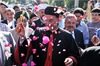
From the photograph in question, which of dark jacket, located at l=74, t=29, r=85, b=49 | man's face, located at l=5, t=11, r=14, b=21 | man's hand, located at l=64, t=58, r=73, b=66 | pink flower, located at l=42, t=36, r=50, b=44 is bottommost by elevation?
dark jacket, located at l=74, t=29, r=85, b=49

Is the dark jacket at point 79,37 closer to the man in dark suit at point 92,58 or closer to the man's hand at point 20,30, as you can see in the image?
the man's hand at point 20,30

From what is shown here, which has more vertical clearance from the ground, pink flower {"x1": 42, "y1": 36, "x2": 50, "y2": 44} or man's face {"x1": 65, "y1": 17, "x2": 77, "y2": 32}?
pink flower {"x1": 42, "y1": 36, "x2": 50, "y2": 44}

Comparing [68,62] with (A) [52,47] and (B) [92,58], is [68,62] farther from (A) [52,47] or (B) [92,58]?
(B) [92,58]

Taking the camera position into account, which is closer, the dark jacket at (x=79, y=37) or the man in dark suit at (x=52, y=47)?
the man in dark suit at (x=52, y=47)

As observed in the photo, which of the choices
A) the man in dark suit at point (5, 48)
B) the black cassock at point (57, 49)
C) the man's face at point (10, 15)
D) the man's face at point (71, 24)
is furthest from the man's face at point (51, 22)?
the man's face at point (10, 15)

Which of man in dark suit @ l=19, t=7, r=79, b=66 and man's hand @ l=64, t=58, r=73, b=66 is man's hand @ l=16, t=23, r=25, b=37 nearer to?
man in dark suit @ l=19, t=7, r=79, b=66

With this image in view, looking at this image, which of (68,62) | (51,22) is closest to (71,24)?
(51,22)

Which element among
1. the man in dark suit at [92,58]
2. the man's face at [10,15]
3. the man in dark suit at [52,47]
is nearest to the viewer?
the man in dark suit at [92,58]

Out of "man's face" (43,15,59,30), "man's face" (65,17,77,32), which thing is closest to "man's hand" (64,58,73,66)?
"man's face" (43,15,59,30)

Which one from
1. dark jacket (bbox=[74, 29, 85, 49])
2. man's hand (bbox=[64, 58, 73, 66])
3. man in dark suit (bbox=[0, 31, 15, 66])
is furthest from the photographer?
dark jacket (bbox=[74, 29, 85, 49])

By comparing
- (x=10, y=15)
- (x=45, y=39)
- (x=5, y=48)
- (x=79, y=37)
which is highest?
(x=5, y=48)

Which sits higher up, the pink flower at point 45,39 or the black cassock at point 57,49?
the pink flower at point 45,39

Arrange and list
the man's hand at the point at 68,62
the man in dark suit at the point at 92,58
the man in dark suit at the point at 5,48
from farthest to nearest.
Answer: the man's hand at the point at 68,62 < the man in dark suit at the point at 5,48 < the man in dark suit at the point at 92,58

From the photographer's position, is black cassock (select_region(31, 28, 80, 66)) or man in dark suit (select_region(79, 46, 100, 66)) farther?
black cassock (select_region(31, 28, 80, 66))
